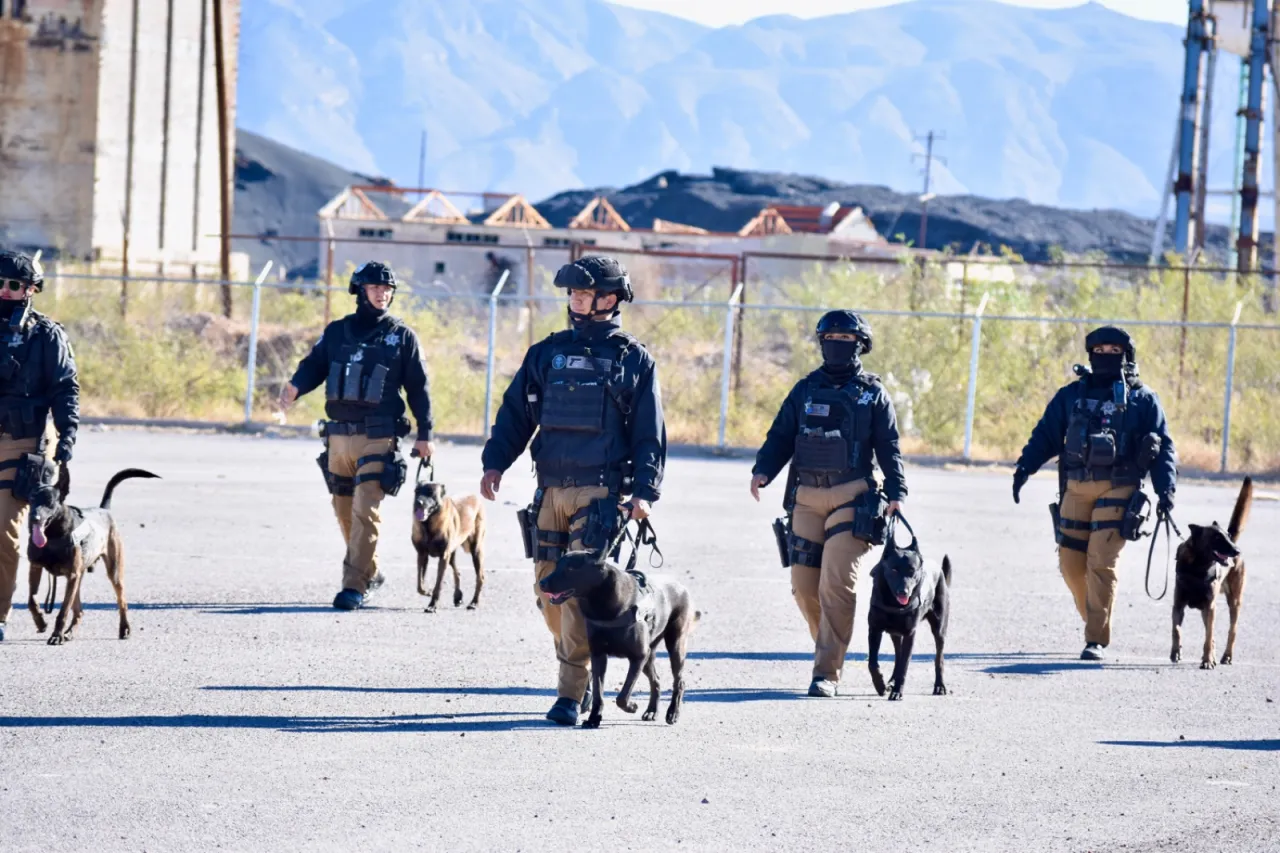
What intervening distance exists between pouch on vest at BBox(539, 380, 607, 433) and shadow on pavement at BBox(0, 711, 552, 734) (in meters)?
1.33

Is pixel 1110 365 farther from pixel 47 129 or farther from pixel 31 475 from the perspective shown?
pixel 47 129

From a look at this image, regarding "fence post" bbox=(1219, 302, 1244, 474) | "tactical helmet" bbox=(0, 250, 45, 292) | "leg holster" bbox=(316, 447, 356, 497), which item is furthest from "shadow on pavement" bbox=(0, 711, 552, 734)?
"fence post" bbox=(1219, 302, 1244, 474)

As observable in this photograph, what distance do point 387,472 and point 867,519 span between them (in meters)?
3.56

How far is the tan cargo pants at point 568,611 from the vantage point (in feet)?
26.3

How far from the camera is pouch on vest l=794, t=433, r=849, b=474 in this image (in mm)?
8992

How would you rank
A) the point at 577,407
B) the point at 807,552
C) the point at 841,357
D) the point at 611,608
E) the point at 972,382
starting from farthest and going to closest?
the point at 972,382 → the point at 807,552 → the point at 841,357 → the point at 577,407 → the point at 611,608

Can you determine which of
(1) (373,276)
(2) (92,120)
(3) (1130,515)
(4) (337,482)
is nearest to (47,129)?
(2) (92,120)

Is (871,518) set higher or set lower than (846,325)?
lower

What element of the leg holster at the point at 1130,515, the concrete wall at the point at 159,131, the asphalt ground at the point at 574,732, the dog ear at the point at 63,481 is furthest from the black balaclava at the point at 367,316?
the concrete wall at the point at 159,131

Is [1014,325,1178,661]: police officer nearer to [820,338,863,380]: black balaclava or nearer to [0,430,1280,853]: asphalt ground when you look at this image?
[0,430,1280,853]: asphalt ground

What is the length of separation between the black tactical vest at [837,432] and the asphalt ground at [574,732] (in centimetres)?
116

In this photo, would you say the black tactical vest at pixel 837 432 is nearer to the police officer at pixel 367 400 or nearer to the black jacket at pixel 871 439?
the black jacket at pixel 871 439

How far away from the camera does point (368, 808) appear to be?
249 inches

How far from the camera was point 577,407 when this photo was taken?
8.08m
